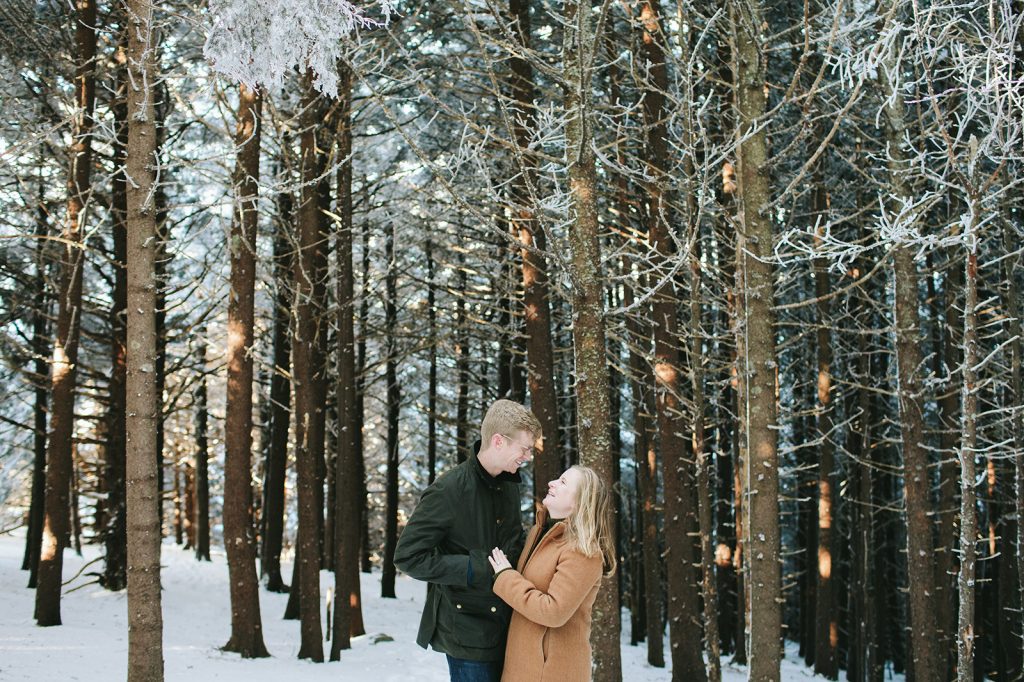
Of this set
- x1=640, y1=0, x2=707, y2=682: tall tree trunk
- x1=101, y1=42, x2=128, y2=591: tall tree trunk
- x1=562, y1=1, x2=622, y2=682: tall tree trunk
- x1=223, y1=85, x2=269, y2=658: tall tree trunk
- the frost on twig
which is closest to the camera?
x1=562, y1=1, x2=622, y2=682: tall tree trunk

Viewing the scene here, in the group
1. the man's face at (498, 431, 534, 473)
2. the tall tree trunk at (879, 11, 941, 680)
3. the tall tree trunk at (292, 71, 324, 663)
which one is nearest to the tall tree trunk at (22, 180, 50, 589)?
the tall tree trunk at (292, 71, 324, 663)

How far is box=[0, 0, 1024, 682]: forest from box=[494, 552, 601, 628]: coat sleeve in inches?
91.6

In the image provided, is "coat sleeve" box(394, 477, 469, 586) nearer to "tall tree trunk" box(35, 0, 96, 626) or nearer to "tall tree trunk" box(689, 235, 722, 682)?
"tall tree trunk" box(689, 235, 722, 682)

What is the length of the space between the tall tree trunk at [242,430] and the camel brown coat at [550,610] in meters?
8.24

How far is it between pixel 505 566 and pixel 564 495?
1.22ft

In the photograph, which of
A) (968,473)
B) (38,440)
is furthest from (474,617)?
(38,440)

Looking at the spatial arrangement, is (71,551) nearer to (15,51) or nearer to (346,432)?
(346,432)

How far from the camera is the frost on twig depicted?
6.03m

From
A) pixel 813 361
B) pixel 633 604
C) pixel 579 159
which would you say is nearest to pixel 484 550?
pixel 579 159

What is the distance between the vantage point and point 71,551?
943 inches

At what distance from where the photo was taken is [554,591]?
11.6 feet

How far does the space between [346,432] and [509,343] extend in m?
4.49

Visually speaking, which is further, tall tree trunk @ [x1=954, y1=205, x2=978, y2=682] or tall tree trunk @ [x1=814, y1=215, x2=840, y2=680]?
tall tree trunk @ [x1=814, y1=215, x2=840, y2=680]

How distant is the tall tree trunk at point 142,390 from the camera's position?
5.80m
